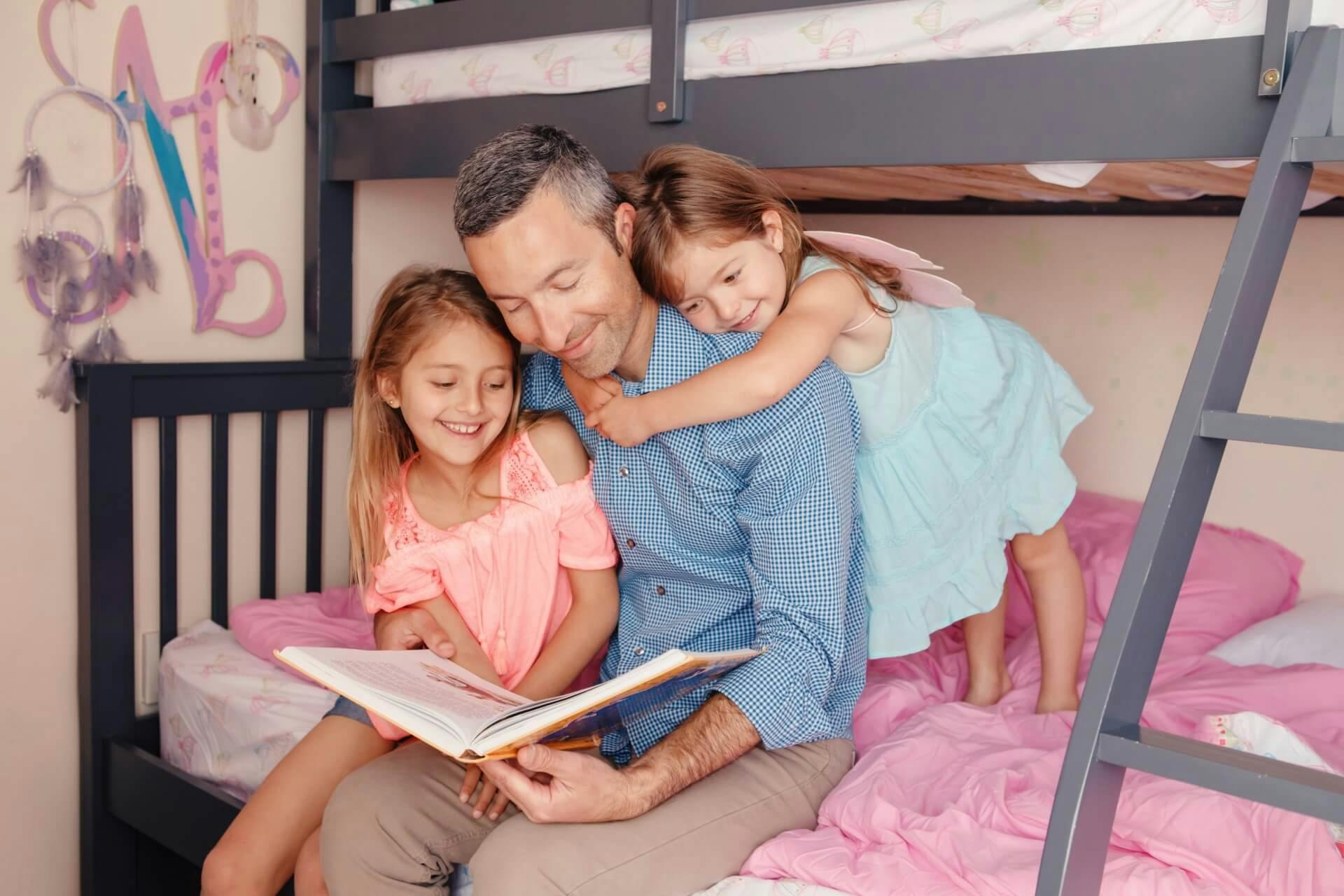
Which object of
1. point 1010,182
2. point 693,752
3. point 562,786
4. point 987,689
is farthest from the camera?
point 1010,182

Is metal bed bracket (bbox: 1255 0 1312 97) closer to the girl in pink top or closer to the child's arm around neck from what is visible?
the child's arm around neck

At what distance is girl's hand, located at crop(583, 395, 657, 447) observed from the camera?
1.50m

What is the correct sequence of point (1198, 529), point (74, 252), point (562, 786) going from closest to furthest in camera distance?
point (1198, 529)
point (562, 786)
point (74, 252)

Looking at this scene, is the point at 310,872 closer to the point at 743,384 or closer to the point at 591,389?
the point at 591,389

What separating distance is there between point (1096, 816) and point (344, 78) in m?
1.94

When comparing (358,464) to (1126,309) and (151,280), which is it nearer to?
(151,280)

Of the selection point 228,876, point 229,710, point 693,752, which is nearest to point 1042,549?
point 693,752

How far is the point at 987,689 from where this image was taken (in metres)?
1.83

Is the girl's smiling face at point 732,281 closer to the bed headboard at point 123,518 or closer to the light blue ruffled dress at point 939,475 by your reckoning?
the light blue ruffled dress at point 939,475

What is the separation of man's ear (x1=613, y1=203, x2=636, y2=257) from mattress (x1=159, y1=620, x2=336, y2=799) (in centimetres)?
90

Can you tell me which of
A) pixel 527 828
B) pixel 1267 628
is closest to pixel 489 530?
pixel 527 828

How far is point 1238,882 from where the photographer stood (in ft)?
3.92

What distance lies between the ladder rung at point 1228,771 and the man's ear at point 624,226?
2.75 ft

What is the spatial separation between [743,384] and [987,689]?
2.36ft
